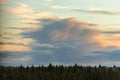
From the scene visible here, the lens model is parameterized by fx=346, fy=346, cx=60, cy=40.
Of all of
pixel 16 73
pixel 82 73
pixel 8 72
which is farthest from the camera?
pixel 82 73

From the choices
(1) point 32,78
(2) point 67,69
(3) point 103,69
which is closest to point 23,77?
(1) point 32,78

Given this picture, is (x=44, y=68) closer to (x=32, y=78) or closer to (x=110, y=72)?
(x=32, y=78)

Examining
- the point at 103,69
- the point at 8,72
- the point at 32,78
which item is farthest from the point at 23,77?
the point at 103,69

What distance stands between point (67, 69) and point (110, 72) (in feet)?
8.62

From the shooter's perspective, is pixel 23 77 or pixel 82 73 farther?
pixel 82 73

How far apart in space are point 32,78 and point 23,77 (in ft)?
1.80

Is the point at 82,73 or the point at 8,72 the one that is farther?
the point at 82,73

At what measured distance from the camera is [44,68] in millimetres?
20922

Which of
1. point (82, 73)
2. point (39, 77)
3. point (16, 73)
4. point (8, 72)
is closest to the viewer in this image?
point (8, 72)

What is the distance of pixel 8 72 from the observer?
1700 centimetres

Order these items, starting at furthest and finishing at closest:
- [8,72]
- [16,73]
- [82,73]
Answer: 1. [82,73]
2. [16,73]
3. [8,72]

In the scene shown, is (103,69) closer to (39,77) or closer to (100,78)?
(100,78)

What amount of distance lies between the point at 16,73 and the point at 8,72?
4.31 ft

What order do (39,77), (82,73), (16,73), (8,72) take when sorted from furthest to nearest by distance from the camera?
1. (82,73)
2. (39,77)
3. (16,73)
4. (8,72)
